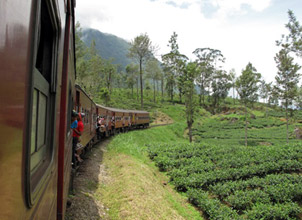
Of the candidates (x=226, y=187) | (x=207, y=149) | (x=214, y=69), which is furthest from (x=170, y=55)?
(x=226, y=187)

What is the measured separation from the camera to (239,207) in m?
8.59

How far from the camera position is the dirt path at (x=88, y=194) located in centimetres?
509

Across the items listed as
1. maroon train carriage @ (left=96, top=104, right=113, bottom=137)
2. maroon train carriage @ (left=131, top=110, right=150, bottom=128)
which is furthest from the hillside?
maroon train carriage @ (left=131, top=110, right=150, bottom=128)

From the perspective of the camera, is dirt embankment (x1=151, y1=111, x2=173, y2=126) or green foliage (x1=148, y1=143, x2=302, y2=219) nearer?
green foliage (x1=148, y1=143, x2=302, y2=219)


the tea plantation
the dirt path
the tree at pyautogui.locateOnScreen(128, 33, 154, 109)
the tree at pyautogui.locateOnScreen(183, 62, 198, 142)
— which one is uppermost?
the tree at pyautogui.locateOnScreen(128, 33, 154, 109)

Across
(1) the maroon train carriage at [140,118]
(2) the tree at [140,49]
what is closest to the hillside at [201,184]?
(1) the maroon train carriage at [140,118]

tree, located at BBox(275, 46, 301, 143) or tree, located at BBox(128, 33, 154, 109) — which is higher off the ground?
tree, located at BBox(128, 33, 154, 109)

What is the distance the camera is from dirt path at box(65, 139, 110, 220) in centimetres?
509

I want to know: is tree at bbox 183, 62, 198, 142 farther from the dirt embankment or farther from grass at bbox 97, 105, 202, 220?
the dirt embankment

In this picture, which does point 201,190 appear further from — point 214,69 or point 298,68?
point 214,69

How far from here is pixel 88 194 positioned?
6172 millimetres

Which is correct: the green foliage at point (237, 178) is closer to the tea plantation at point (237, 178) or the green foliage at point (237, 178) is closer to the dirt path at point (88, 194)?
the tea plantation at point (237, 178)

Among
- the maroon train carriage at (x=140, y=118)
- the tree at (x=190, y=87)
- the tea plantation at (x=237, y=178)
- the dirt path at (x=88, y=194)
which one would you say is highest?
the tree at (x=190, y=87)

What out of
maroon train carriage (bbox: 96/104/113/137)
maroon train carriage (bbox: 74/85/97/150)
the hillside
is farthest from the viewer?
maroon train carriage (bbox: 96/104/113/137)
